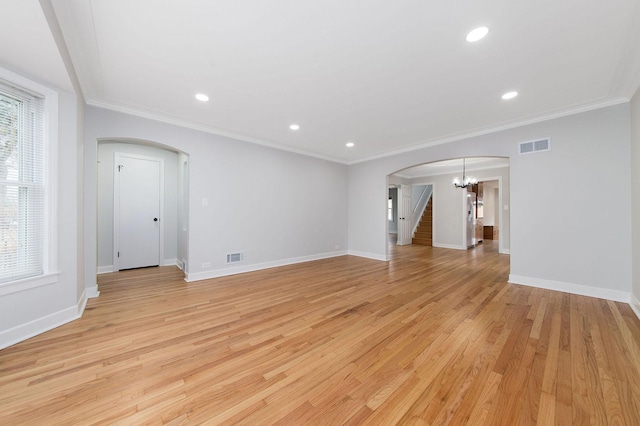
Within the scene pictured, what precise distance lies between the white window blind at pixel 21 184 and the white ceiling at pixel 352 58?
67 centimetres

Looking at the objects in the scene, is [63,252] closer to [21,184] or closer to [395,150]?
[21,184]

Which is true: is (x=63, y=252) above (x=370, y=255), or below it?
above

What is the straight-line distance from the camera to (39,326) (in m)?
2.27

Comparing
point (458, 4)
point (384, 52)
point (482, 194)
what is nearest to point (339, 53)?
point (384, 52)

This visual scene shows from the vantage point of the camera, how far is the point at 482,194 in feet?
34.4

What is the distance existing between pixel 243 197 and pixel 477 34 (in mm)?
4076

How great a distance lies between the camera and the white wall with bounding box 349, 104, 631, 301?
314 cm

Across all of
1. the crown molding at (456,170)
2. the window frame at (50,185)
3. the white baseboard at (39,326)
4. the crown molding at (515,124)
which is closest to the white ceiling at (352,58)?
the crown molding at (515,124)

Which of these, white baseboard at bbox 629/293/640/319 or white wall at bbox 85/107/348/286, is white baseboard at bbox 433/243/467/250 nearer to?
white wall at bbox 85/107/348/286

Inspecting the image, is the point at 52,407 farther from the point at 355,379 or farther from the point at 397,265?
the point at 397,265

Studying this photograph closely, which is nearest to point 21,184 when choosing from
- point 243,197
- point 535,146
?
point 243,197

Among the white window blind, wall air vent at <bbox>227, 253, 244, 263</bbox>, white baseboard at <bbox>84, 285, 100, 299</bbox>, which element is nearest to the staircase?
wall air vent at <bbox>227, 253, 244, 263</bbox>

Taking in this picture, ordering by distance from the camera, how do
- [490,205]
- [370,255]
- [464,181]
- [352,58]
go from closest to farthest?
[352,58], [370,255], [464,181], [490,205]

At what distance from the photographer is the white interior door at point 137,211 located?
472cm
